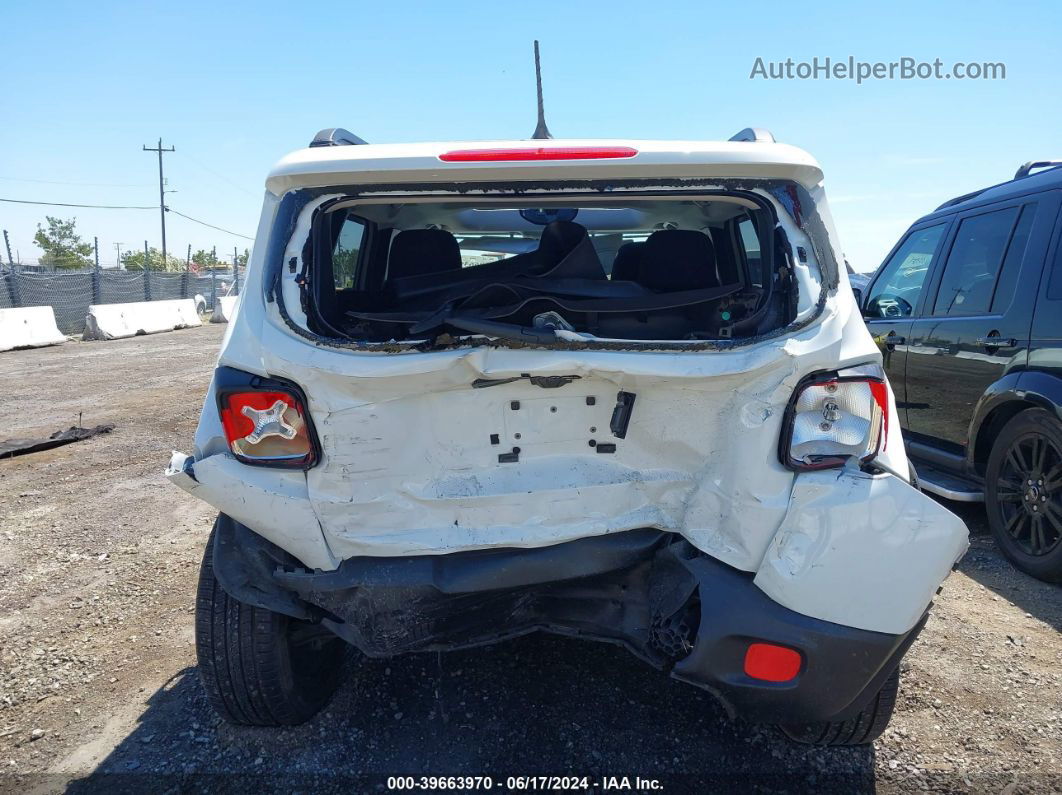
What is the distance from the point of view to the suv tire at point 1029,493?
144 inches

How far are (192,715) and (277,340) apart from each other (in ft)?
5.30

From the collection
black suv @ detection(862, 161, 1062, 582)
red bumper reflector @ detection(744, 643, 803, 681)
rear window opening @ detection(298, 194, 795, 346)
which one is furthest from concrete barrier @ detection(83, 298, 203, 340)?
red bumper reflector @ detection(744, 643, 803, 681)

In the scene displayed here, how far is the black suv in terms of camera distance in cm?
374

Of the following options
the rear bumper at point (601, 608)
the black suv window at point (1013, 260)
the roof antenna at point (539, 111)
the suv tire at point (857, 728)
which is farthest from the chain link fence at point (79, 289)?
the suv tire at point (857, 728)

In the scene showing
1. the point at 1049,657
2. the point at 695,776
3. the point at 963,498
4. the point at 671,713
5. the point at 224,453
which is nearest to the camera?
the point at 224,453

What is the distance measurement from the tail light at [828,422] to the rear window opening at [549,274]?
253 mm

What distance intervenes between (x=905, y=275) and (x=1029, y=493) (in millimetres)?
2051

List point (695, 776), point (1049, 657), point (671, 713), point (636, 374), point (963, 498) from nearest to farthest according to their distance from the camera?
point (636, 374)
point (695, 776)
point (671, 713)
point (1049, 657)
point (963, 498)

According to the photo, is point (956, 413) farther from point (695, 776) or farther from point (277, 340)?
point (277, 340)

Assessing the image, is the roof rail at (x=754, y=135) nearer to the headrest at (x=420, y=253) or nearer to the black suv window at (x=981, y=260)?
the headrest at (x=420, y=253)

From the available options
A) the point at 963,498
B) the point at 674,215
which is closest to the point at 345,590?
the point at 674,215

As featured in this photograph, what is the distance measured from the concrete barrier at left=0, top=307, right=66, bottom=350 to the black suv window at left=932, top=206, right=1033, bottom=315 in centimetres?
1588

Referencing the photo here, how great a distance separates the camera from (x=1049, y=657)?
10.0ft

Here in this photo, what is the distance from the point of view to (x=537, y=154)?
6.59ft
